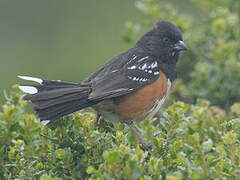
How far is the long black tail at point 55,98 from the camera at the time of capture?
302 cm

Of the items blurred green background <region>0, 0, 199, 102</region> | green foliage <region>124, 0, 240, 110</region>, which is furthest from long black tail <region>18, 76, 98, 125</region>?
blurred green background <region>0, 0, 199, 102</region>

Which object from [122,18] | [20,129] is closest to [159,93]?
[20,129]

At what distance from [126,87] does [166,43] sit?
0.78 metres

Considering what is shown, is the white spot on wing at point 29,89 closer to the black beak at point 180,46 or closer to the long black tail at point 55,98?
the long black tail at point 55,98

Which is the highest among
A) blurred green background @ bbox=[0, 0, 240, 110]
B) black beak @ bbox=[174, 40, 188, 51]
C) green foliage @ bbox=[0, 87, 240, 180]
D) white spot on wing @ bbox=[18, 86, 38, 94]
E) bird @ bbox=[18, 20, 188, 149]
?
blurred green background @ bbox=[0, 0, 240, 110]

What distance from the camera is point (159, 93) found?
155 inches

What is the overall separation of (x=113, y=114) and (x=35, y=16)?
256 inches

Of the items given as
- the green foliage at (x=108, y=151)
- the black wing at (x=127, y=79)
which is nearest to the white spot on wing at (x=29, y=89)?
the green foliage at (x=108, y=151)

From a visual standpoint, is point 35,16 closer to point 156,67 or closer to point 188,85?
point 188,85

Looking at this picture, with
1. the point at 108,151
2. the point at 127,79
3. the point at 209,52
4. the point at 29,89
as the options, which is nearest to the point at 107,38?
the point at 209,52

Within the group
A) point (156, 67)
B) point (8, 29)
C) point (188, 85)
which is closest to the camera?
point (156, 67)

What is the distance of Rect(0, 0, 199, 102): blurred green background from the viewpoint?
8.34m

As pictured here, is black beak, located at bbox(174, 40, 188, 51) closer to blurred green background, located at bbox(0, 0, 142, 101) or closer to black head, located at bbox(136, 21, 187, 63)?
black head, located at bbox(136, 21, 187, 63)

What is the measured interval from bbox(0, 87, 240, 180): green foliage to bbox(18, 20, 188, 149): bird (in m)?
0.45
